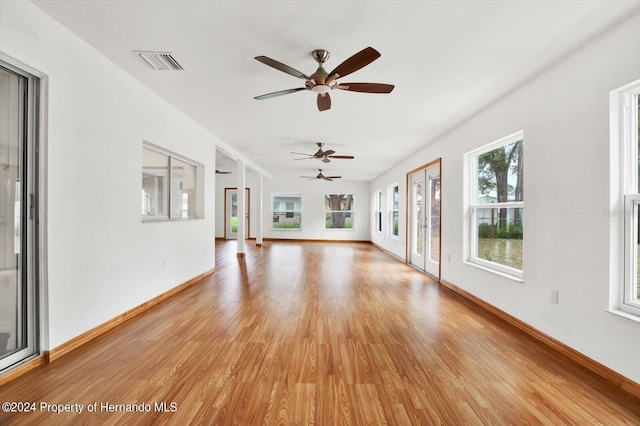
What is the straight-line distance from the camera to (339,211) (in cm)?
1202

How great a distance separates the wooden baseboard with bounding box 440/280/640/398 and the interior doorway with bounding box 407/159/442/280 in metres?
1.93

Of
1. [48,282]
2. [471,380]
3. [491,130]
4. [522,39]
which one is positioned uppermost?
[522,39]

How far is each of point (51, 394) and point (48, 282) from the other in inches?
30.5

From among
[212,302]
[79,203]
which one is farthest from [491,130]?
[79,203]

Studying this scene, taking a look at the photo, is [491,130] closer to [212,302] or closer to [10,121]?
[212,302]

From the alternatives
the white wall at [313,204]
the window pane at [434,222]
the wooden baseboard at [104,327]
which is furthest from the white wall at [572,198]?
the white wall at [313,204]

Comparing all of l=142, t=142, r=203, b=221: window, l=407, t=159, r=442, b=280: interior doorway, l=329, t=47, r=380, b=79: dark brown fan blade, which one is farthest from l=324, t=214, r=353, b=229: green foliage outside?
l=329, t=47, r=380, b=79: dark brown fan blade

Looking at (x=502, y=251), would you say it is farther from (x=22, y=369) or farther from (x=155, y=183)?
(x=22, y=369)

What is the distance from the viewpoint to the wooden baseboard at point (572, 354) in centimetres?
192

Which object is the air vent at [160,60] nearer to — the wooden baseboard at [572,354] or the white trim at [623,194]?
the white trim at [623,194]

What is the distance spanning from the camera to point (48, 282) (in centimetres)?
219

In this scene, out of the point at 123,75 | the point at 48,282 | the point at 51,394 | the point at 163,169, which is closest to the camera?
the point at 51,394

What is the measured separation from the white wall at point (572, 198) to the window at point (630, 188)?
0.30ft

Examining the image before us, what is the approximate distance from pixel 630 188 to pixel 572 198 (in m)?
0.36
